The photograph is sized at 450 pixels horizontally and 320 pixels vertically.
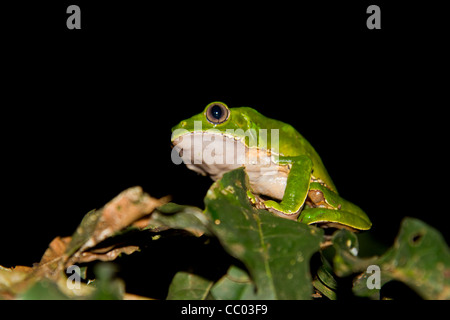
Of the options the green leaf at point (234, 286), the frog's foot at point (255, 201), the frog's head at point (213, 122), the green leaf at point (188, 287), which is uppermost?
the frog's head at point (213, 122)

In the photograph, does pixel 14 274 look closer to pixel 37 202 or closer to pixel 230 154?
pixel 230 154

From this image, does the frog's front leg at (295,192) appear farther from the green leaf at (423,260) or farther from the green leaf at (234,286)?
the green leaf at (423,260)

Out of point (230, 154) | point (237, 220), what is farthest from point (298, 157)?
point (237, 220)

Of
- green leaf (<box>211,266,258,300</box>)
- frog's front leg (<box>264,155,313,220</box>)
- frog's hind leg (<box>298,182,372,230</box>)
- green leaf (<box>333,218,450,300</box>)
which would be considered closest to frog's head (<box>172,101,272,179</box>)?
frog's front leg (<box>264,155,313,220</box>)

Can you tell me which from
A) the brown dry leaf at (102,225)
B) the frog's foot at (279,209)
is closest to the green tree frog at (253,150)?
the frog's foot at (279,209)

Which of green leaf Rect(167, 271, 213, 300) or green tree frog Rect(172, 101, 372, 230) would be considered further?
green tree frog Rect(172, 101, 372, 230)

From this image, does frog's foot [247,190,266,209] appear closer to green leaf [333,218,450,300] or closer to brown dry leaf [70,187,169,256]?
brown dry leaf [70,187,169,256]
